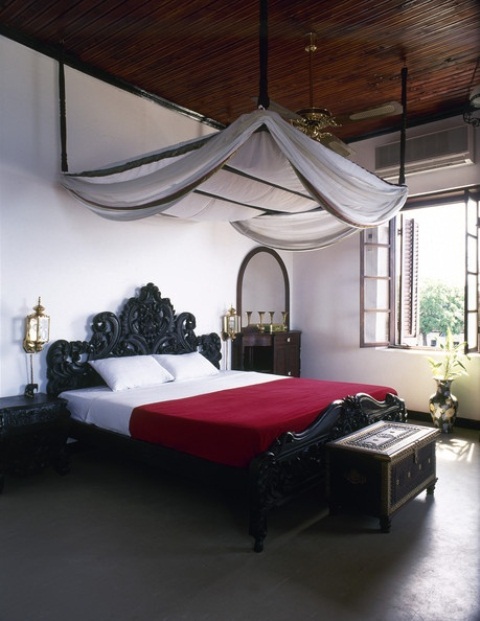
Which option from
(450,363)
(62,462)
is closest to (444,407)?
(450,363)

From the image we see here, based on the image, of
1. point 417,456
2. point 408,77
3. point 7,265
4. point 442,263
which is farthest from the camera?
point 442,263

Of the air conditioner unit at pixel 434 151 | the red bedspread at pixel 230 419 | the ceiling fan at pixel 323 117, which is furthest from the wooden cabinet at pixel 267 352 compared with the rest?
the ceiling fan at pixel 323 117

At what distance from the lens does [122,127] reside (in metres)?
4.55

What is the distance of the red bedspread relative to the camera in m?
2.68

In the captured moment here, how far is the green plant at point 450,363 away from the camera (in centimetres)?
493

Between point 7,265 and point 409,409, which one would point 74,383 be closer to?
point 7,265

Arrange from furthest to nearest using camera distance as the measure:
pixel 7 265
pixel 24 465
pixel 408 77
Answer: pixel 408 77 → pixel 7 265 → pixel 24 465

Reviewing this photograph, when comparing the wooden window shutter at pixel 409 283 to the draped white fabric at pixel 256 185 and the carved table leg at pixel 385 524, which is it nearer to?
the draped white fabric at pixel 256 185

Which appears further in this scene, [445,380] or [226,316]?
[226,316]

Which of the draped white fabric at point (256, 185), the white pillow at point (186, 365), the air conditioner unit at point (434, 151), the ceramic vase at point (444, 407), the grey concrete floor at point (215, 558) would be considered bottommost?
the grey concrete floor at point (215, 558)

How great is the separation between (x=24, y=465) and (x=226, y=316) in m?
2.77

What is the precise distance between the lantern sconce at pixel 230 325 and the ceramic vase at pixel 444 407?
2223 mm

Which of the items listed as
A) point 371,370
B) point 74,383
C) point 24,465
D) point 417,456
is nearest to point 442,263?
point 371,370

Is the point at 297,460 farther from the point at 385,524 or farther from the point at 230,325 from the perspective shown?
the point at 230,325
